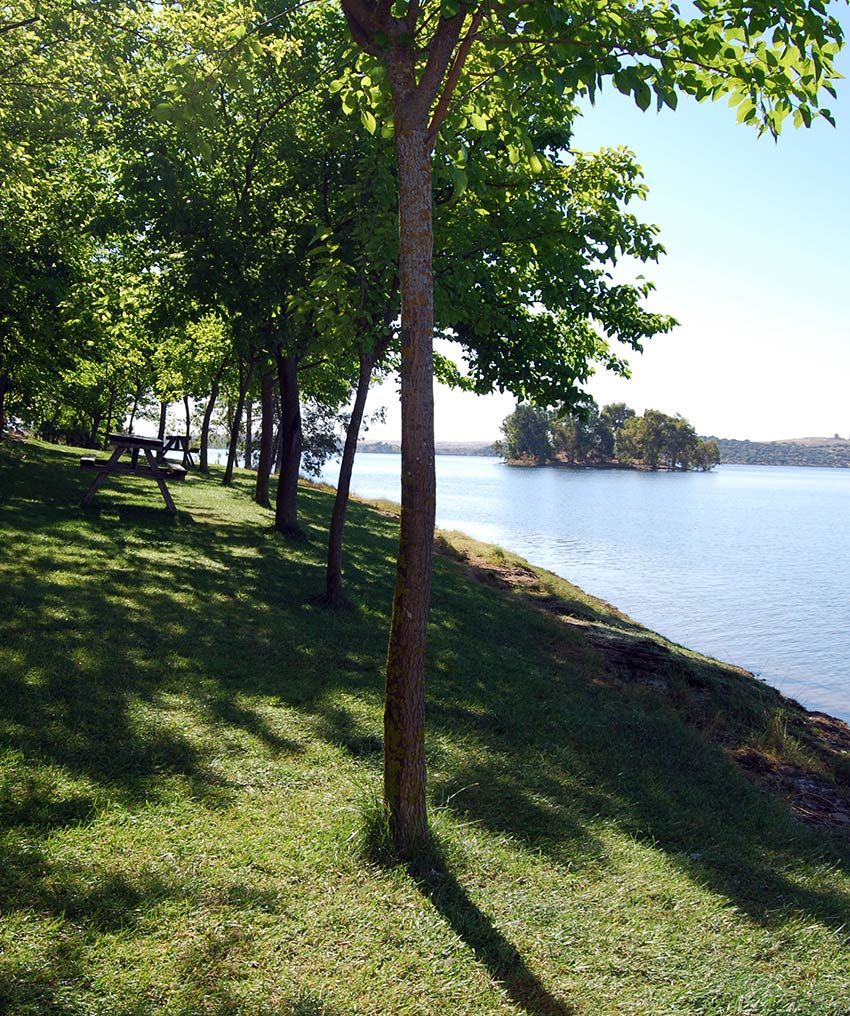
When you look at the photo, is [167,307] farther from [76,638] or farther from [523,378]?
[76,638]

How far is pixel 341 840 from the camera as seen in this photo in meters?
4.84

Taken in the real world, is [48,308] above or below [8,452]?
above

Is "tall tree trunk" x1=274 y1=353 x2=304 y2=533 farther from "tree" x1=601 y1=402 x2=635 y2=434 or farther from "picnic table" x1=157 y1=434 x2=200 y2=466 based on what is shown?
"tree" x1=601 y1=402 x2=635 y2=434

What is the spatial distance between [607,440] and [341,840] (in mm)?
183897

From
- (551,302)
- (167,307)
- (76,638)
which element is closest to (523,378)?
(551,302)

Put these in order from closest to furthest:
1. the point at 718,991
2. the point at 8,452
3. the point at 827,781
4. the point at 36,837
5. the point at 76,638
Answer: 1. the point at 718,991
2. the point at 36,837
3. the point at 76,638
4. the point at 827,781
5. the point at 8,452

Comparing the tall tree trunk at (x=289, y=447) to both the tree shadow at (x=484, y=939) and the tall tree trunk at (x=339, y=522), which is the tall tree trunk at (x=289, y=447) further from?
the tree shadow at (x=484, y=939)

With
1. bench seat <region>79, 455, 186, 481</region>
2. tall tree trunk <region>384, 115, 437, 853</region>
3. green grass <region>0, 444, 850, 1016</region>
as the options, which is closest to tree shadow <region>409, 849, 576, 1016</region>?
green grass <region>0, 444, 850, 1016</region>

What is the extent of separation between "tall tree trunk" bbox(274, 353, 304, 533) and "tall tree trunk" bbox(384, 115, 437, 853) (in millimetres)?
11506

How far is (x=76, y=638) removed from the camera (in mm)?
7578

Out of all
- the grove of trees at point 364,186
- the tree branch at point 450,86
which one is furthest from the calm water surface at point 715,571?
the tree branch at point 450,86

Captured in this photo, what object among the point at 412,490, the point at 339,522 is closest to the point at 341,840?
the point at 412,490

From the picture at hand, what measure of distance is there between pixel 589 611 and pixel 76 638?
37.2ft

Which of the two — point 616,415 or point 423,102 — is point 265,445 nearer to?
point 423,102
